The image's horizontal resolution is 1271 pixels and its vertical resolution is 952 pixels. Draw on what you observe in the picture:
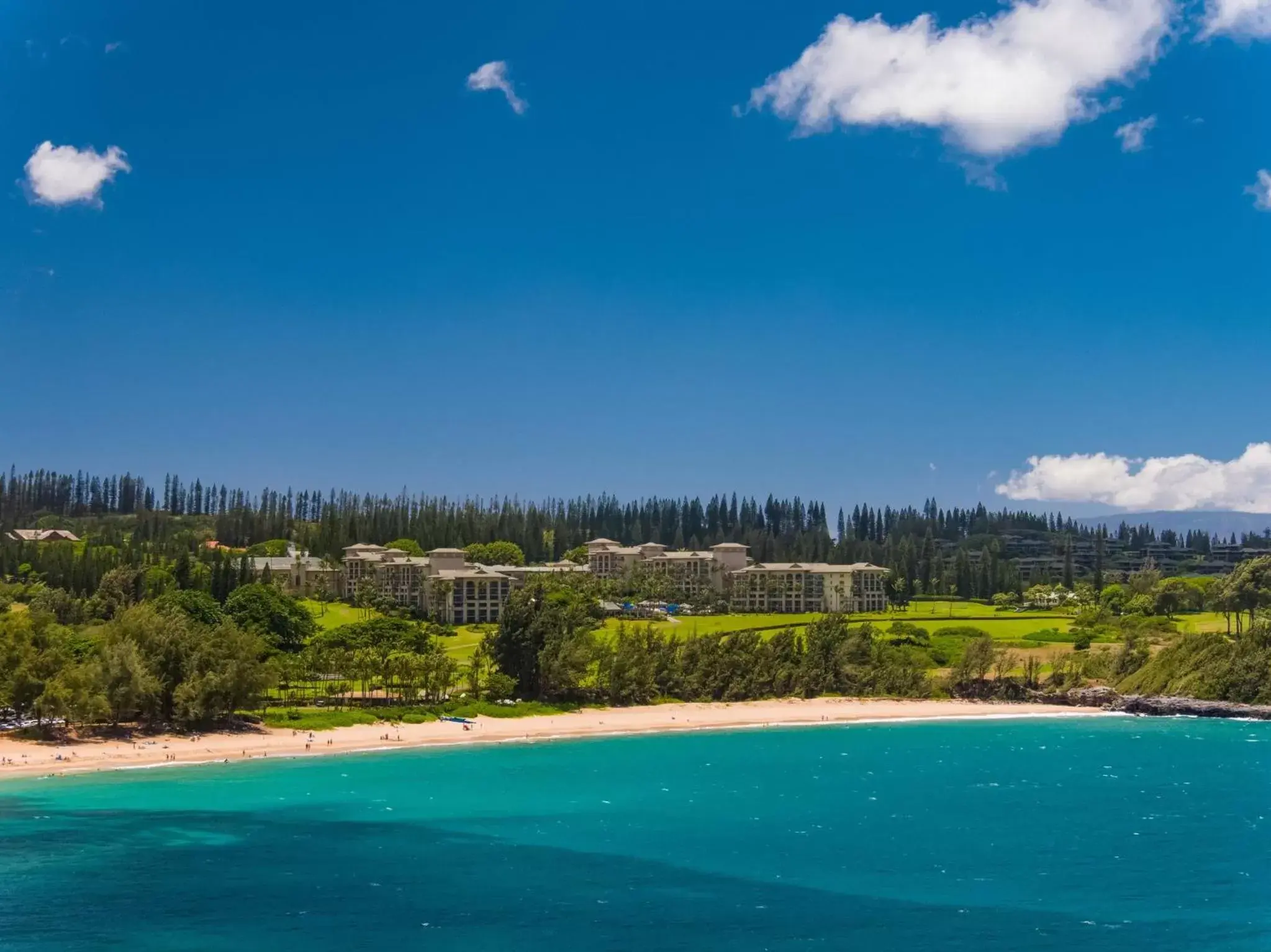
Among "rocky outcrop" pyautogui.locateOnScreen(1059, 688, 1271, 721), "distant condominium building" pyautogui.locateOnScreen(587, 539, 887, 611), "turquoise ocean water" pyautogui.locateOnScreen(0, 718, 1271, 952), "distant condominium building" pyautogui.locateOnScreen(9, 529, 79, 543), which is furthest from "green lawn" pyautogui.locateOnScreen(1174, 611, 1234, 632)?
"distant condominium building" pyautogui.locateOnScreen(9, 529, 79, 543)

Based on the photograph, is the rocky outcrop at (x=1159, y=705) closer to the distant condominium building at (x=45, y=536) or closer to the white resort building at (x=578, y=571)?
the white resort building at (x=578, y=571)

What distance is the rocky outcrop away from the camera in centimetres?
8100

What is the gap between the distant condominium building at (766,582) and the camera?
144 m

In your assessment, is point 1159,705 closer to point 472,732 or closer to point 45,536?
point 472,732

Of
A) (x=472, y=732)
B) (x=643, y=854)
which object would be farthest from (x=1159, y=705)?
(x=643, y=854)

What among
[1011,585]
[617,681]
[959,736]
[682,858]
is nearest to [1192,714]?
[959,736]

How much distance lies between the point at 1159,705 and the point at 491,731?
4910 centimetres

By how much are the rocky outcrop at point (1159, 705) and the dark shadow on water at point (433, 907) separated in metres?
56.9

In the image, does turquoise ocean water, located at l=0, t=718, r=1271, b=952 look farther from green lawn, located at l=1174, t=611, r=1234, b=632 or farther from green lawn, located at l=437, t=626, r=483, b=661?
green lawn, located at l=1174, t=611, r=1234, b=632

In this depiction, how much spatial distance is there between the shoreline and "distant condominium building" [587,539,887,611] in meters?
54.7

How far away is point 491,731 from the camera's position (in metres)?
68.1

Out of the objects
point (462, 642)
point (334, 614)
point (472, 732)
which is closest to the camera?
point (472, 732)

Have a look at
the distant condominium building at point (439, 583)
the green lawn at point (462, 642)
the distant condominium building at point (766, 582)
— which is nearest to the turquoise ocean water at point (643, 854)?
the green lawn at point (462, 642)

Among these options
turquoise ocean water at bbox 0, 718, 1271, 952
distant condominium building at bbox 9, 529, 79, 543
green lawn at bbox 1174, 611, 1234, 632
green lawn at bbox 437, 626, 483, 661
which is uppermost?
distant condominium building at bbox 9, 529, 79, 543
